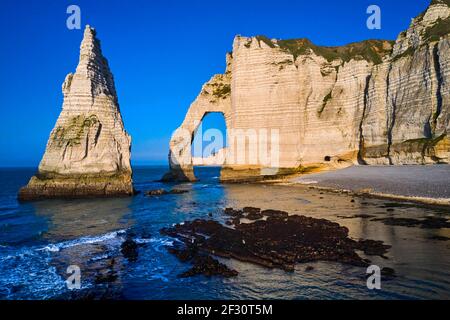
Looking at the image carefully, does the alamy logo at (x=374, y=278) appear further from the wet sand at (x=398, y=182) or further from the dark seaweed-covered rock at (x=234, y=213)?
the wet sand at (x=398, y=182)

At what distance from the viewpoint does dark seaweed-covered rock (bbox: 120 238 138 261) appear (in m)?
10.5

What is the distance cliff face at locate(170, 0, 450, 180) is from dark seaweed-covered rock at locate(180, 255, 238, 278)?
2316 cm

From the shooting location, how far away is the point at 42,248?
12195 millimetres

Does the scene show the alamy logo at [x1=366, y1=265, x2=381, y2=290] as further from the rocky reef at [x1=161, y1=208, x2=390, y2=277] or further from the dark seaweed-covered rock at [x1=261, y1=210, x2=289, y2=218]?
the dark seaweed-covered rock at [x1=261, y1=210, x2=289, y2=218]

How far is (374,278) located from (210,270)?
3.93 m

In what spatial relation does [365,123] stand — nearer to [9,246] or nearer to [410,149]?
[410,149]

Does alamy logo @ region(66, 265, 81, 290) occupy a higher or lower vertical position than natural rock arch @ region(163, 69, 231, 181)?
lower

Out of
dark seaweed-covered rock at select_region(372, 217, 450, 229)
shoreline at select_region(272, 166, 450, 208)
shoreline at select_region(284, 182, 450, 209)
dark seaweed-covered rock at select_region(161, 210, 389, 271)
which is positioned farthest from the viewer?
shoreline at select_region(272, 166, 450, 208)

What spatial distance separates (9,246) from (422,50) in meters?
32.9

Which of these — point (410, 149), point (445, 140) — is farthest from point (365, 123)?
point (445, 140)

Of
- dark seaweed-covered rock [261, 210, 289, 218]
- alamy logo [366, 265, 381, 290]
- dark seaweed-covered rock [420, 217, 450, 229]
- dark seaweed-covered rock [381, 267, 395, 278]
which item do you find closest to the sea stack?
dark seaweed-covered rock [261, 210, 289, 218]

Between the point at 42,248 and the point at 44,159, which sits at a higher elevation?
the point at 44,159

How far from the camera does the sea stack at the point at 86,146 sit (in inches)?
1144

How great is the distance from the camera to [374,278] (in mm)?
7371
